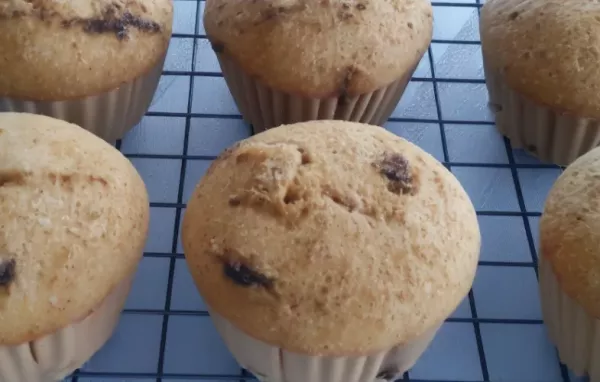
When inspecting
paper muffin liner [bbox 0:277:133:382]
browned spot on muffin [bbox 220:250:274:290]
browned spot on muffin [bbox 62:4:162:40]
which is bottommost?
paper muffin liner [bbox 0:277:133:382]

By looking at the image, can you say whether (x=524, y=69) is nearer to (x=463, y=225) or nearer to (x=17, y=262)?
(x=463, y=225)

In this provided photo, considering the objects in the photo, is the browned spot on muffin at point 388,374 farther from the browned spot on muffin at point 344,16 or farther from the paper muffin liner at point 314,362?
the browned spot on muffin at point 344,16

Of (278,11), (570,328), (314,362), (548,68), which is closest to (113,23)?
(278,11)

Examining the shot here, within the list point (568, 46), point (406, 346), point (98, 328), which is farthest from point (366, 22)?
point (98, 328)

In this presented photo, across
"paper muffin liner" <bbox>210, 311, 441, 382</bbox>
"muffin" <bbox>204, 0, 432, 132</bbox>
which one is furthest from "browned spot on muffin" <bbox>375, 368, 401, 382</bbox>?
"muffin" <bbox>204, 0, 432, 132</bbox>

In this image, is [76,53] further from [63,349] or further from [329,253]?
[329,253]

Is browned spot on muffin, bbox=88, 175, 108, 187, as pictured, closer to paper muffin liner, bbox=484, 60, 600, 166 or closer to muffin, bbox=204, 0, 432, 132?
muffin, bbox=204, 0, 432, 132
